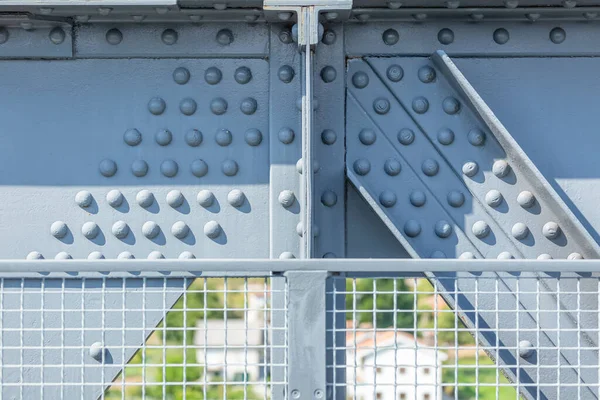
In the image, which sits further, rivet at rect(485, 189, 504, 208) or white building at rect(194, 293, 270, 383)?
rivet at rect(485, 189, 504, 208)

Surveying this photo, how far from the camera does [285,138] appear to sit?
3.14 meters

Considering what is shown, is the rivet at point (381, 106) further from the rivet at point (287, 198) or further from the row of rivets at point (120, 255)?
the row of rivets at point (120, 255)

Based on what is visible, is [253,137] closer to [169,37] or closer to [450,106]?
[169,37]

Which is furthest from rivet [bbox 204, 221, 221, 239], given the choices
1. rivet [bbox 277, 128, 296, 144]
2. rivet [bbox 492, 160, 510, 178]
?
rivet [bbox 492, 160, 510, 178]

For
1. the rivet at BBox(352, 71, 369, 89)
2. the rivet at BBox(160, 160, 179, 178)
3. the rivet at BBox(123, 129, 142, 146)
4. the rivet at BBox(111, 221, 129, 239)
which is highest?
the rivet at BBox(352, 71, 369, 89)

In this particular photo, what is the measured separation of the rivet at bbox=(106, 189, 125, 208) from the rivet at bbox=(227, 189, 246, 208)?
1.44 ft

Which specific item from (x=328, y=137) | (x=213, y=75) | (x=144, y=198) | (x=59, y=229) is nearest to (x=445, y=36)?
(x=328, y=137)

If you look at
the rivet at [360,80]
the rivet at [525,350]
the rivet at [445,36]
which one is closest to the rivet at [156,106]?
the rivet at [360,80]

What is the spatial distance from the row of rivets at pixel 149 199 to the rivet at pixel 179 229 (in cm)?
8

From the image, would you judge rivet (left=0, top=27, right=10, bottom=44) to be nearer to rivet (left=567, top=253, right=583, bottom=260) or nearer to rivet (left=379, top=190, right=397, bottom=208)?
rivet (left=379, top=190, right=397, bottom=208)

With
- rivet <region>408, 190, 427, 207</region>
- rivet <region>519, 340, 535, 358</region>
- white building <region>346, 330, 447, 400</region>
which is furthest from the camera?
rivet <region>408, 190, 427, 207</region>

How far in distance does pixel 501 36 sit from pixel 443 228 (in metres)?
0.84

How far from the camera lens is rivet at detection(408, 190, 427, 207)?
10.3ft

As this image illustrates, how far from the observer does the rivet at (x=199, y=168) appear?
124 inches
